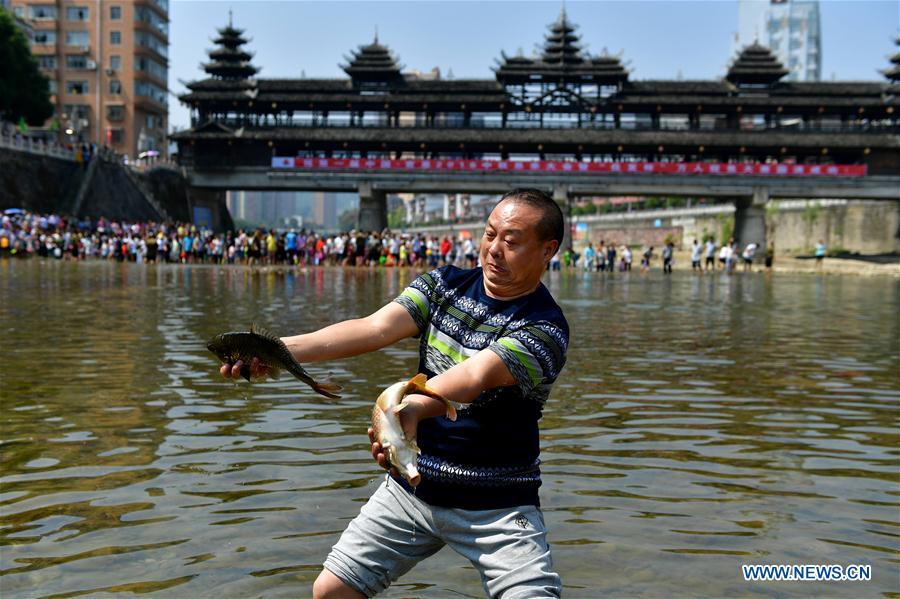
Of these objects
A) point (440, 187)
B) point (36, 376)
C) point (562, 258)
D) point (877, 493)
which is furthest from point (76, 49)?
point (877, 493)

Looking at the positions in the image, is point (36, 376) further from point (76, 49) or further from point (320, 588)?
point (76, 49)

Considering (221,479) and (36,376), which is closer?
(221,479)

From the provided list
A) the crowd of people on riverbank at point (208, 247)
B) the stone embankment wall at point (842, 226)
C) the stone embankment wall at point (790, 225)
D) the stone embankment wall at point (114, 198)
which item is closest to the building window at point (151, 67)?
the stone embankment wall at point (114, 198)

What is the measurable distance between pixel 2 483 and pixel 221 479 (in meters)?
1.12

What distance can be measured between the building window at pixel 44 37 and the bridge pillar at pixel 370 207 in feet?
142

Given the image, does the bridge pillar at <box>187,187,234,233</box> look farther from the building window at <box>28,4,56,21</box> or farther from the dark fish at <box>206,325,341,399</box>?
the dark fish at <box>206,325,341,399</box>

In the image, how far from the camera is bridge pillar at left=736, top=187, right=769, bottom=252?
54.2 meters

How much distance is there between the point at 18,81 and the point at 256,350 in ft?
209

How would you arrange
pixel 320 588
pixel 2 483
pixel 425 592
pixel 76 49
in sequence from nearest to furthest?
pixel 320 588, pixel 425 592, pixel 2 483, pixel 76 49

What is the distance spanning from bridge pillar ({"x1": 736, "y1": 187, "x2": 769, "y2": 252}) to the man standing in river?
54.6 metres

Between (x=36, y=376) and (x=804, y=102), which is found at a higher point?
(x=804, y=102)

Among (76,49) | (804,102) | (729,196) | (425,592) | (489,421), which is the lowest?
(425,592)

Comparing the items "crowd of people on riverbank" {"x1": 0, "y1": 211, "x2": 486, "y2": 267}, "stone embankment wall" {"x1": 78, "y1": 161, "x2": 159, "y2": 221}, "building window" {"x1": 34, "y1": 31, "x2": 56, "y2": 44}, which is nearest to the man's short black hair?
"crowd of people on riverbank" {"x1": 0, "y1": 211, "x2": 486, "y2": 267}

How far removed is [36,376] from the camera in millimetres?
8305
